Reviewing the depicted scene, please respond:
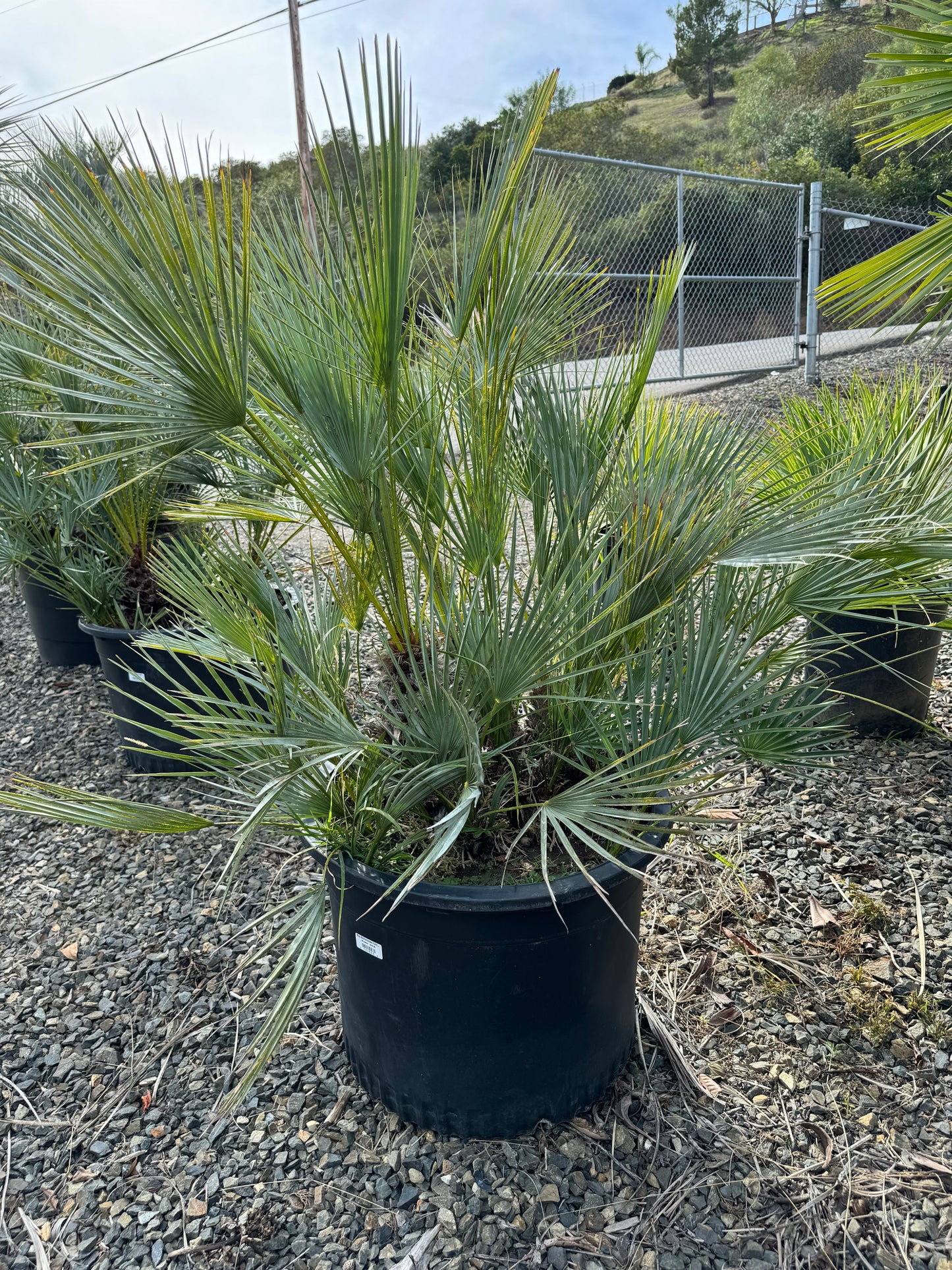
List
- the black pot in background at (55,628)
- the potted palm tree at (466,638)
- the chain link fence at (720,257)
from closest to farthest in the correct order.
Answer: the potted palm tree at (466,638)
the black pot in background at (55,628)
the chain link fence at (720,257)

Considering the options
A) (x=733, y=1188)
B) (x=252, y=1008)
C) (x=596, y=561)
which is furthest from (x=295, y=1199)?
(x=596, y=561)

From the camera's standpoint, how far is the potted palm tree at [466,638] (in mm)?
1132

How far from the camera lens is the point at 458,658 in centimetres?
122

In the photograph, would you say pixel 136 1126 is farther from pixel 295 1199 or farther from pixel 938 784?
pixel 938 784

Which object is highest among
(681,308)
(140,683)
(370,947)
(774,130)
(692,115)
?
(692,115)

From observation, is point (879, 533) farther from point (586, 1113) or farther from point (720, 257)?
point (720, 257)

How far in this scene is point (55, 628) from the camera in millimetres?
3523

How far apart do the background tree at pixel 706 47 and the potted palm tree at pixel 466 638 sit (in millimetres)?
40692

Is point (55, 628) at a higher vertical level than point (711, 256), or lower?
lower

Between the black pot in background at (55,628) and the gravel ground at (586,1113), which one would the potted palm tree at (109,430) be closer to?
the black pot in background at (55,628)

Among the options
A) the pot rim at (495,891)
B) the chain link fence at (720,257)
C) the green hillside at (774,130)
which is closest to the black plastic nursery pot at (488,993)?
the pot rim at (495,891)

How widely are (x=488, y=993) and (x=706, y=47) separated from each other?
139ft

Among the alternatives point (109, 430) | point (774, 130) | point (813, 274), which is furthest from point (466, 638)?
point (774, 130)

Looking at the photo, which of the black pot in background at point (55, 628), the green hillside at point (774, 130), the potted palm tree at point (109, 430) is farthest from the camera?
the green hillside at point (774, 130)
